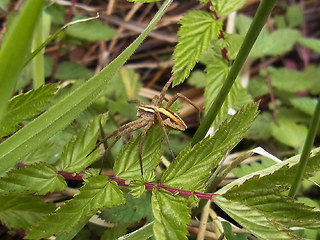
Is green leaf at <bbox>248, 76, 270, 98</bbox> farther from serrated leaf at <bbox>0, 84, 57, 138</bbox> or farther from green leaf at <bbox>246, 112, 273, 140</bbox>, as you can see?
serrated leaf at <bbox>0, 84, 57, 138</bbox>

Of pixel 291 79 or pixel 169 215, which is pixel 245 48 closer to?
pixel 169 215

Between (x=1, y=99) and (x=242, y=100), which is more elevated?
(x=1, y=99)

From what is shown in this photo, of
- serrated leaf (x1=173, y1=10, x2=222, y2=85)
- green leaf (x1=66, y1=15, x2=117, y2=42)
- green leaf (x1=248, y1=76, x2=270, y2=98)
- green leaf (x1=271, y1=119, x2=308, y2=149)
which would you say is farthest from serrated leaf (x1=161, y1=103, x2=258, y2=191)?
green leaf (x1=66, y1=15, x2=117, y2=42)

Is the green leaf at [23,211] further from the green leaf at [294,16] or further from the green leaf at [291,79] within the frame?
the green leaf at [294,16]

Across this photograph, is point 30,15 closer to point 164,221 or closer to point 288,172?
point 164,221

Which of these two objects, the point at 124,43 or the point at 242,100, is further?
the point at 124,43

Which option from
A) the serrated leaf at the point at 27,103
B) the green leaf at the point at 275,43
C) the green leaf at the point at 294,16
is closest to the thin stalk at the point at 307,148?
the serrated leaf at the point at 27,103

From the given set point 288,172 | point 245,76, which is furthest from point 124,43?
point 288,172
